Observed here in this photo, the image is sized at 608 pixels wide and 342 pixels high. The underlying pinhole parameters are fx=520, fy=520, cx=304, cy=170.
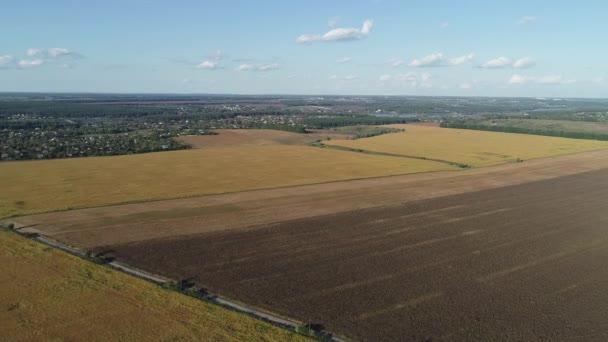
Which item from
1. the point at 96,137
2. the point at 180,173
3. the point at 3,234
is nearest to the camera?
the point at 3,234

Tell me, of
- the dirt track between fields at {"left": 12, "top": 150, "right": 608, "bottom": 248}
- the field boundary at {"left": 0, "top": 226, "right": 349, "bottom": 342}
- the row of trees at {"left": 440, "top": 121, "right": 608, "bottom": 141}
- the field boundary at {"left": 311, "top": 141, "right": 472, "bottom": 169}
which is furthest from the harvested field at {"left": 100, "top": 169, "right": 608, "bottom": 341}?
the row of trees at {"left": 440, "top": 121, "right": 608, "bottom": 141}

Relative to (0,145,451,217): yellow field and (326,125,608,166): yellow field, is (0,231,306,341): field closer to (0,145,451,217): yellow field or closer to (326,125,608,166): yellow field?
(0,145,451,217): yellow field

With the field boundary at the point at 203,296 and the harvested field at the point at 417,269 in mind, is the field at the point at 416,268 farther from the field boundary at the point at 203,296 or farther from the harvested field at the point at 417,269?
the field boundary at the point at 203,296

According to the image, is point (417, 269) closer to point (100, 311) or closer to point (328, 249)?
point (328, 249)

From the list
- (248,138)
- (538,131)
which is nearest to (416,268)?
(248,138)

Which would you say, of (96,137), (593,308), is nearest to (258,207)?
(593,308)

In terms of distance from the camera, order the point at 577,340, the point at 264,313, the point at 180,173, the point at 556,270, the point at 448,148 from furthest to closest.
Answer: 1. the point at 448,148
2. the point at 180,173
3. the point at 556,270
4. the point at 264,313
5. the point at 577,340

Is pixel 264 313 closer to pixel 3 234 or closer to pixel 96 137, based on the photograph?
pixel 3 234
